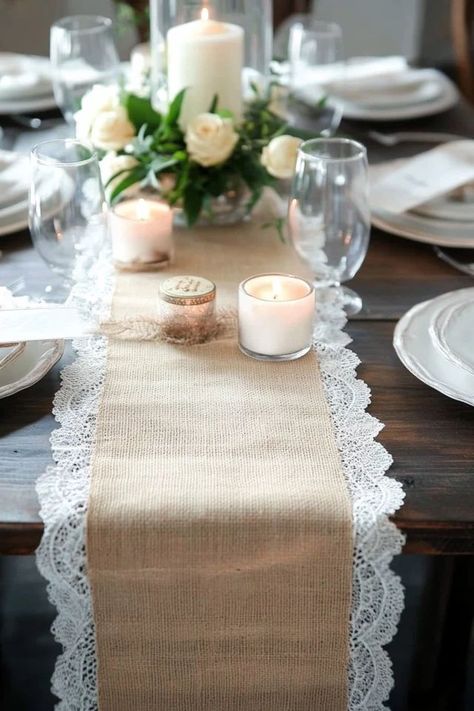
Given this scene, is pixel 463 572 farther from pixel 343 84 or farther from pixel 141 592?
pixel 343 84

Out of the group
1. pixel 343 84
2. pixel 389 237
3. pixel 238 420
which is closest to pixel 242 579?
pixel 238 420

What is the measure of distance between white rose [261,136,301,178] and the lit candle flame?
17 cm

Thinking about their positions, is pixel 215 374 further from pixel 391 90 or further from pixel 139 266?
pixel 391 90

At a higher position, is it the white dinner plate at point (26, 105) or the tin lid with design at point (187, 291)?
the tin lid with design at point (187, 291)

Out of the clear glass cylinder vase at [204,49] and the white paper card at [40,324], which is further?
the clear glass cylinder vase at [204,49]

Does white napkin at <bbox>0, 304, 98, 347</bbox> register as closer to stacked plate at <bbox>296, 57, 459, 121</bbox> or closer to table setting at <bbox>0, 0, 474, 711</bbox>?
table setting at <bbox>0, 0, 474, 711</bbox>

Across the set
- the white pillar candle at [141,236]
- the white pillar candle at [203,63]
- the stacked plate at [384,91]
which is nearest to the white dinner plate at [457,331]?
the white pillar candle at [141,236]

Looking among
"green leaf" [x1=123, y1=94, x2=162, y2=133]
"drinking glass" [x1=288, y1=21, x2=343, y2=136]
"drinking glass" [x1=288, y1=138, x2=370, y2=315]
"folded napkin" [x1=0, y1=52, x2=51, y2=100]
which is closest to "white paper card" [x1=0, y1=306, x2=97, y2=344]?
"drinking glass" [x1=288, y1=138, x2=370, y2=315]

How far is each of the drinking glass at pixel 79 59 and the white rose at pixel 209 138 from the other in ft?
1.32

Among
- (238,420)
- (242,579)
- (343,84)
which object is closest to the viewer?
(242,579)

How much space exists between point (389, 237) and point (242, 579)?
69 centimetres

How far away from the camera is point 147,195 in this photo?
1333mm

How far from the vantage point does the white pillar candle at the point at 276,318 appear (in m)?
0.96

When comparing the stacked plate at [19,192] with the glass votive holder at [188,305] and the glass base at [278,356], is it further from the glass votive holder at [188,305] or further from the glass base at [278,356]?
the glass base at [278,356]
